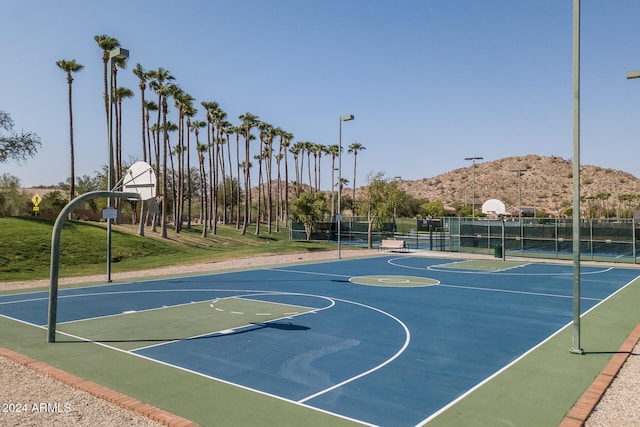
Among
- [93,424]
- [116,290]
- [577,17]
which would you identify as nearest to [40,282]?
[116,290]

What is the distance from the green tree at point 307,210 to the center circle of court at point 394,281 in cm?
2689

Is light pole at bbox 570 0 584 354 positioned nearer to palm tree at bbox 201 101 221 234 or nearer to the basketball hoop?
the basketball hoop

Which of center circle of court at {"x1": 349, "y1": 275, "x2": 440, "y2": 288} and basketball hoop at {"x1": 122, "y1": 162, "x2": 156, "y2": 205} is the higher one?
basketball hoop at {"x1": 122, "y1": 162, "x2": 156, "y2": 205}

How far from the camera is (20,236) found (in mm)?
33250

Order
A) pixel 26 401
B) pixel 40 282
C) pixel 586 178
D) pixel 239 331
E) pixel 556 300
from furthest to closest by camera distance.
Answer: pixel 586 178 → pixel 40 282 → pixel 556 300 → pixel 239 331 → pixel 26 401

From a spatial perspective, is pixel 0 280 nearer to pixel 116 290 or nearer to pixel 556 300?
pixel 116 290

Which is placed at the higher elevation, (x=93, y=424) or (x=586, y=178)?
(x=586, y=178)

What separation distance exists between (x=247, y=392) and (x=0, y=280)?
22.1 metres

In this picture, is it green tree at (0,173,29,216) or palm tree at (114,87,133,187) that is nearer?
palm tree at (114,87,133,187)

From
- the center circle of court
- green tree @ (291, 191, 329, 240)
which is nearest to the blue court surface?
the center circle of court

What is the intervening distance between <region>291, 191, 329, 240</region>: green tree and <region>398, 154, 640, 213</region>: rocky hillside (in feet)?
285

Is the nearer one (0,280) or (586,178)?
(0,280)

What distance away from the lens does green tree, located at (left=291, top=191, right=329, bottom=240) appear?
51812 millimetres

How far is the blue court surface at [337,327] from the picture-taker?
880 cm
